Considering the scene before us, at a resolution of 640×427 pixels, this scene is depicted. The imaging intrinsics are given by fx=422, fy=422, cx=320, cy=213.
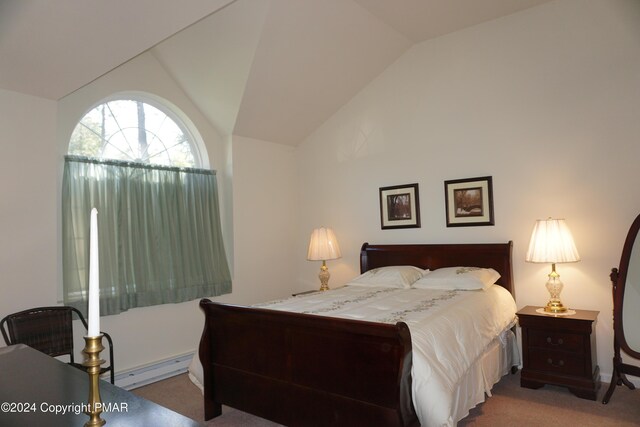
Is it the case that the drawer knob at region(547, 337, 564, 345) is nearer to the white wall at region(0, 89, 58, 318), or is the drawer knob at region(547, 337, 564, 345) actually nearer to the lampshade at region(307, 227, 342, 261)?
the lampshade at region(307, 227, 342, 261)

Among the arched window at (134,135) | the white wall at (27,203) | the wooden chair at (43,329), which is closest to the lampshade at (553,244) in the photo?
the wooden chair at (43,329)

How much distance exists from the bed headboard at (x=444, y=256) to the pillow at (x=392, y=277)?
17 centimetres

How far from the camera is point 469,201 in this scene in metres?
3.96

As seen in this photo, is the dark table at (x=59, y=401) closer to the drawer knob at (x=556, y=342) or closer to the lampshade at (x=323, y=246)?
the drawer knob at (x=556, y=342)

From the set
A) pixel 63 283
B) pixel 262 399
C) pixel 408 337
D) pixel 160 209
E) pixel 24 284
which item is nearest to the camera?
pixel 408 337

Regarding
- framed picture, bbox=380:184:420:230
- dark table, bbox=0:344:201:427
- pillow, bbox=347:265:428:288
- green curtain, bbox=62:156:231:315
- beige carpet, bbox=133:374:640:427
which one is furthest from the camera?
framed picture, bbox=380:184:420:230

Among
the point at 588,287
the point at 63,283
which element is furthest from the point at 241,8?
the point at 588,287

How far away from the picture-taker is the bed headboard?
3695 mm

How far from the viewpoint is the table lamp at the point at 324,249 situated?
452 centimetres

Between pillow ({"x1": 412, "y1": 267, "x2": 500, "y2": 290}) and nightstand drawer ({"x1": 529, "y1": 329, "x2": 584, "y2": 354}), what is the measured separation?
50 centimetres

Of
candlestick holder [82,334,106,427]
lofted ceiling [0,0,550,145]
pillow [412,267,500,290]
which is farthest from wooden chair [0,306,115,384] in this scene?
pillow [412,267,500,290]

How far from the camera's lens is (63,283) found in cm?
333

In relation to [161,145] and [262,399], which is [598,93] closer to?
[262,399]

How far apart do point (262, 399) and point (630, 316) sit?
8.61ft
